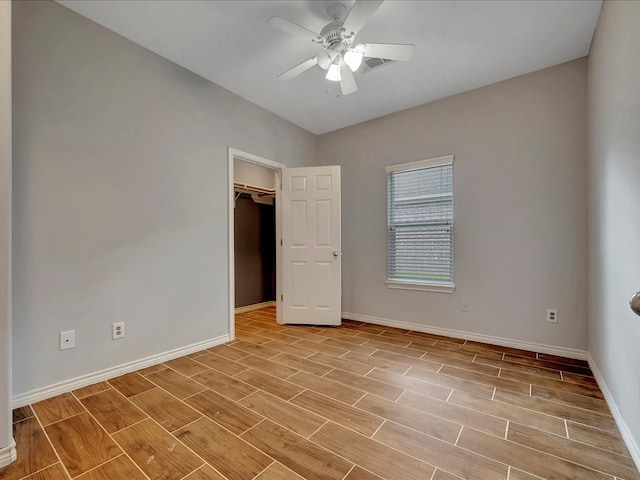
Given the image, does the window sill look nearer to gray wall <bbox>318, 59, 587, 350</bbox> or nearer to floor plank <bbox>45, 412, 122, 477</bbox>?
gray wall <bbox>318, 59, 587, 350</bbox>

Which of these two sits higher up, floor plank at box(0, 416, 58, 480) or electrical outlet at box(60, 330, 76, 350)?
electrical outlet at box(60, 330, 76, 350)

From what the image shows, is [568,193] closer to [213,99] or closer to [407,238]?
[407,238]

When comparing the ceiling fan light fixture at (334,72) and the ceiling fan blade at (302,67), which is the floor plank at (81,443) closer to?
the ceiling fan blade at (302,67)

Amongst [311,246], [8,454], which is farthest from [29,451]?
[311,246]

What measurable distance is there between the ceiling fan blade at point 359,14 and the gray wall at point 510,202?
1.82m

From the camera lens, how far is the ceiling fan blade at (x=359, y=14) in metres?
1.68

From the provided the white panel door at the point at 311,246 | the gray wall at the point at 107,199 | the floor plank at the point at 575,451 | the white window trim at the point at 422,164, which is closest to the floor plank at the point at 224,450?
the gray wall at the point at 107,199

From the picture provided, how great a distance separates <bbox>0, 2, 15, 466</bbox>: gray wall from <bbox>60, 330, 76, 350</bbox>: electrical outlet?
0.70m

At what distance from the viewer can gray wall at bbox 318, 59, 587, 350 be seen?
8.73ft

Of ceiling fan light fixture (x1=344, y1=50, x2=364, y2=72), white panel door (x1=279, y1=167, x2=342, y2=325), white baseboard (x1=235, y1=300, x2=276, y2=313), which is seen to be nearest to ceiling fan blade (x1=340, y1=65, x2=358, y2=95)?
ceiling fan light fixture (x1=344, y1=50, x2=364, y2=72)

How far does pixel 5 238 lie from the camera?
141 cm

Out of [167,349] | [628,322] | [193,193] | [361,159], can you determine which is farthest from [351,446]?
[361,159]

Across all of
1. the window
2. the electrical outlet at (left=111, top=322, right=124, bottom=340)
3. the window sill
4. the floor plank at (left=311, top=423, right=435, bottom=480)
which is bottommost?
the floor plank at (left=311, top=423, right=435, bottom=480)

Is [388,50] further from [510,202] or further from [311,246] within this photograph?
[311,246]
